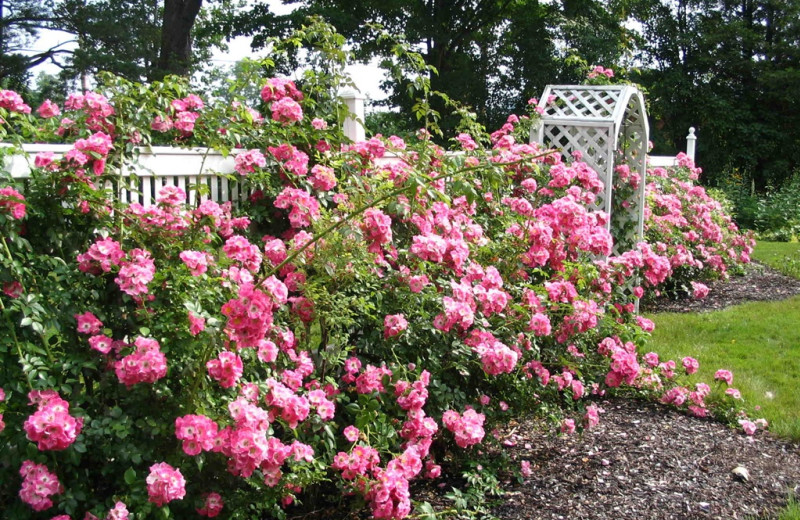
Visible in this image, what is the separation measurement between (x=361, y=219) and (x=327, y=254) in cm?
25

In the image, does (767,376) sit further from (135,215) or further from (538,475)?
(135,215)

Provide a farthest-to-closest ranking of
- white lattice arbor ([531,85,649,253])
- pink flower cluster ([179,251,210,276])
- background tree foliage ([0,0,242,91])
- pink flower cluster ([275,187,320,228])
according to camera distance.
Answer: background tree foliage ([0,0,242,91]) → white lattice arbor ([531,85,649,253]) → pink flower cluster ([275,187,320,228]) → pink flower cluster ([179,251,210,276])

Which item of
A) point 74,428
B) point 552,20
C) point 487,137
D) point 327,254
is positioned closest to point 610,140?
point 487,137

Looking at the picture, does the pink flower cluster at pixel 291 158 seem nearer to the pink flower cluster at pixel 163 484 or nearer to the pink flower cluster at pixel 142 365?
the pink flower cluster at pixel 142 365

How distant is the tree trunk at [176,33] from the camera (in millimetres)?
14867

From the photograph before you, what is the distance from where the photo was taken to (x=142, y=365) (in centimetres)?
207

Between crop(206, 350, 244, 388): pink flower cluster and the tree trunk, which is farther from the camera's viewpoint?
the tree trunk

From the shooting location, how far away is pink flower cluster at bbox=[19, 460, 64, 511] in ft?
6.37

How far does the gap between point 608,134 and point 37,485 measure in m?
4.67

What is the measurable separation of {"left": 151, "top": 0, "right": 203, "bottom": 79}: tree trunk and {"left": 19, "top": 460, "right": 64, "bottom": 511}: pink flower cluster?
45.8 feet

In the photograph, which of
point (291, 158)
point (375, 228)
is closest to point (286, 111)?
point (291, 158)

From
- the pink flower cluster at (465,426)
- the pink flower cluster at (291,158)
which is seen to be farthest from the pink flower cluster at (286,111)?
the pink flower cluster at (465,426)

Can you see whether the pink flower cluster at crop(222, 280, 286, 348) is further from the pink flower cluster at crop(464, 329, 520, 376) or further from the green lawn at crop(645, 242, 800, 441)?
the green lawn at crop(645, 242, 800, 441)

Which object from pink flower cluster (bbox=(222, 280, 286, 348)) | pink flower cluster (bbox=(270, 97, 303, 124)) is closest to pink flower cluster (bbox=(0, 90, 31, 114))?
pink flower cluster (bbox=(270, 97, 303, 124))
